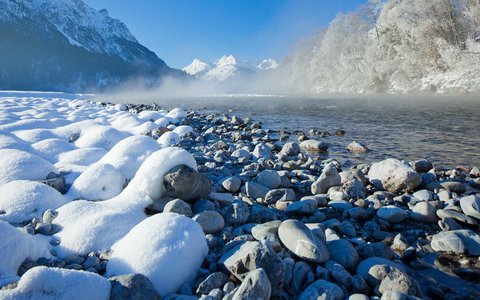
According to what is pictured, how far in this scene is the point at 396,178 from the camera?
4.83 meters

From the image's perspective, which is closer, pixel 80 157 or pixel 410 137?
pixel 80 157

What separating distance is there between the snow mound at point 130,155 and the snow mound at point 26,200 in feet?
4.04

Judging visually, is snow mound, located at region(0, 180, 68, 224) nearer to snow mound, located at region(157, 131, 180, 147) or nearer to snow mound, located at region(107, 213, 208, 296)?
snow mound, located at region(107, 213, 208, 296)

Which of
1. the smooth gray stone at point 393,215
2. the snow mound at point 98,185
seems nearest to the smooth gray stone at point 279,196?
the smooth gray stone at point 393,215

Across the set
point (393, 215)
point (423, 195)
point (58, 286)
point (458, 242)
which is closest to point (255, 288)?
point (58, 286)

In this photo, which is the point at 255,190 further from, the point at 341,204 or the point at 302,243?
the point at 302,243

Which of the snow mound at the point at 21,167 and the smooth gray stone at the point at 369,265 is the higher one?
the snow mound at the point at 21,167

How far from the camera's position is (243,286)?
206 centimetres

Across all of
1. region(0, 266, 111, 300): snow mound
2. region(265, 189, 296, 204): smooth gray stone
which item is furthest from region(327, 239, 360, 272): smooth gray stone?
region(0, 266, 111, 300): snow mound

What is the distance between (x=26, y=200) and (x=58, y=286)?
2.32 meters

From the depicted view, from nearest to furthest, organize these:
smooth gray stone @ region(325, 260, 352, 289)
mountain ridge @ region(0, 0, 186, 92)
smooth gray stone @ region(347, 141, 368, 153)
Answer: smooth gray stone @ region(325, 260, 352, 289), smooth gray stone @ region(347, 141, 368, 153), mountain ridge @ region(0, 0, 186, 92)

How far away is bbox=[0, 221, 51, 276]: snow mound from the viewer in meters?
2.25

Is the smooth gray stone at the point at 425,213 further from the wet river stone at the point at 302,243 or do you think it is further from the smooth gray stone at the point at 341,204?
the wet river stone at the point at 302,243

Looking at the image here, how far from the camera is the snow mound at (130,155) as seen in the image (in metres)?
5.03
